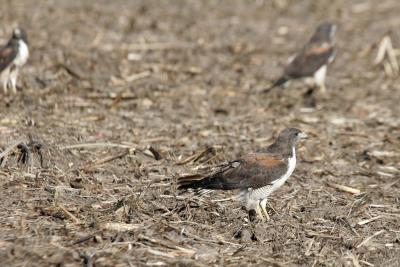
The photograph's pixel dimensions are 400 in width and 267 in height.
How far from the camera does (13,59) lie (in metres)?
12.5

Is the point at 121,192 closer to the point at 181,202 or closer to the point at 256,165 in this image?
the point at 181,202

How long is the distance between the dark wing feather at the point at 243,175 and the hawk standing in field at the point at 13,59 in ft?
15.1

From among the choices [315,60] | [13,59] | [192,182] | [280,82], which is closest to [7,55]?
[13,59]

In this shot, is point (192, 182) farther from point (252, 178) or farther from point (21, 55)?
point (21, 55)

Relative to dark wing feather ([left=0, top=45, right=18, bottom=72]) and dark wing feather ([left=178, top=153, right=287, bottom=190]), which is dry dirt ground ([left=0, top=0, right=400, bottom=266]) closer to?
dark wing feather ([left=178, top=153, right=287, bottom=190])

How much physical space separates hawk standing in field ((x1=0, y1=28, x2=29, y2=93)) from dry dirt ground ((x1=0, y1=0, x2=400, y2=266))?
29cm

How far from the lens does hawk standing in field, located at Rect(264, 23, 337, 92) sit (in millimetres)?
14219

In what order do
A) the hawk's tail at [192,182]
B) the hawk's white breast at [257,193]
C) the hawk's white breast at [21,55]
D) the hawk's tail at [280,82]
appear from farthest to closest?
the hawk's tail at [280,82]
the hawk's white breast at [21,55]
the hawk's white breast at [257,193]
the hawk's tail at [192,182]

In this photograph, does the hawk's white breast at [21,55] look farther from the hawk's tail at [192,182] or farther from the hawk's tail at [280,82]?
the hawk's tail at [192,182]

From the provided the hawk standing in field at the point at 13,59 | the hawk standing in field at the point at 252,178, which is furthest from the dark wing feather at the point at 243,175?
the hawk standing in field at the point at 13,59

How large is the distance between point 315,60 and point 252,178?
660cm

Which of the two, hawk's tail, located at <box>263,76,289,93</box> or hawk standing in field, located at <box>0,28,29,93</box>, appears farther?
hawk's tail, located at <box>263,76,289,93</box>

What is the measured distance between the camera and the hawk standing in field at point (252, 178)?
846 centimetres

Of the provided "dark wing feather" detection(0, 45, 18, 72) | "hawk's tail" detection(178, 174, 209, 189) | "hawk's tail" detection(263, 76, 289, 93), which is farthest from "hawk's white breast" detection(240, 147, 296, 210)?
"hawk's tail" detection(263, 76, 289, 93)
